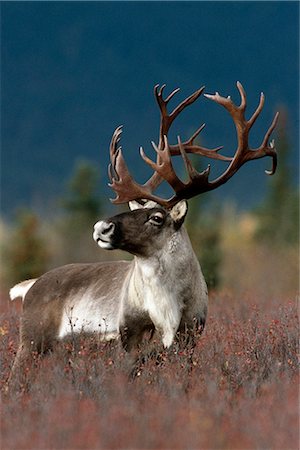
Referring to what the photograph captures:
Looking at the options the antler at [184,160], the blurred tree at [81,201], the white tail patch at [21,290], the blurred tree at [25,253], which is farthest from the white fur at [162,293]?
the blurred tree at [81,201]

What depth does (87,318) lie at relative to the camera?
296 inches

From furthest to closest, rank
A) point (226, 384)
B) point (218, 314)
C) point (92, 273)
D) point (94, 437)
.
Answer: point (218, 314)
point (92, 273)
point (226, 384)
point (94, 437)

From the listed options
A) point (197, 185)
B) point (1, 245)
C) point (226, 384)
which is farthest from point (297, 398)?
point (1, 245)

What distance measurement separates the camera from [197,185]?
24.3 ft

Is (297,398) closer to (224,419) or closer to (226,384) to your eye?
(224,419)

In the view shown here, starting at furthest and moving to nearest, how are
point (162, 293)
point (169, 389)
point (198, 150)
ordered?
point (198, 150), point (162, 293), point (169, 389)

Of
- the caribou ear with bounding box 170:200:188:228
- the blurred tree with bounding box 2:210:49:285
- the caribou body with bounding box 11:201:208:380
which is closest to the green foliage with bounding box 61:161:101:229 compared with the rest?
the blurred tree with bounding box 2:210:49:285

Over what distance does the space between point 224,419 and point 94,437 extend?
793 millimetres

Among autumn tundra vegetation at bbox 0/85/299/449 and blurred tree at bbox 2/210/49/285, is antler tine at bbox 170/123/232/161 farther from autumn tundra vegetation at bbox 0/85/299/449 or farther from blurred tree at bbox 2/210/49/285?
blurred tree at bbox 2/210/49/285

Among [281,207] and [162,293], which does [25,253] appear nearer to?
[281,207]

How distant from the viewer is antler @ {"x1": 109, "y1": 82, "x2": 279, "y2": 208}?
24.1 ft

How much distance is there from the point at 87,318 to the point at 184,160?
1.46m

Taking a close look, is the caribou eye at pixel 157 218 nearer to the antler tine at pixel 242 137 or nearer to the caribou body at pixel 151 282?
the caribou body at pixel 151 282

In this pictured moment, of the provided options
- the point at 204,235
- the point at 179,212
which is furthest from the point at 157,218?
the point at 204,235
